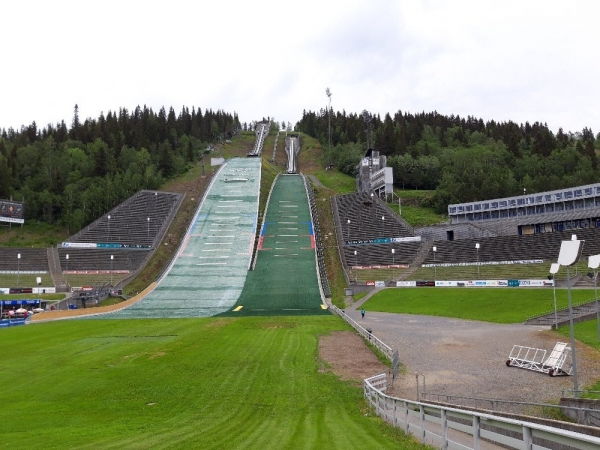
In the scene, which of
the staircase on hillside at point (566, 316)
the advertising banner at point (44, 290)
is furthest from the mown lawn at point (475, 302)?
the advertising banner at point (44, 290)

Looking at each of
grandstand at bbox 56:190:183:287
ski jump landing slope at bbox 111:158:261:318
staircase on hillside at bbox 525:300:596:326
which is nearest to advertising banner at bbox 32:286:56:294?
grandstand at bbox 56:190:183:287

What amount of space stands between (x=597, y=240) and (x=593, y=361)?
4294cm

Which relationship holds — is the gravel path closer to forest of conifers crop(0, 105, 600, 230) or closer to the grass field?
the grass field

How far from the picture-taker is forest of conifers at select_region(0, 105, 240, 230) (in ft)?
310

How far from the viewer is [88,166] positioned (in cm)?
11081

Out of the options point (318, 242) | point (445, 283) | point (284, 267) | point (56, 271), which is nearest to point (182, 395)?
point (445, 283)

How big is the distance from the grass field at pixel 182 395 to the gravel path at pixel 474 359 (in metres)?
3.84

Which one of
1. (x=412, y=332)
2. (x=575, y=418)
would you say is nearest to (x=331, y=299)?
(x=412, y=332)

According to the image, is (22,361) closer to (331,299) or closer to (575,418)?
(575,418)

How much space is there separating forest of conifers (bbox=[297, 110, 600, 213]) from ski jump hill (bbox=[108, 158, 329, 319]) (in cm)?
2806

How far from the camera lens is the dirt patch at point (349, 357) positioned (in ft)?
71.2

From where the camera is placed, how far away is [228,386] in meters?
18.9

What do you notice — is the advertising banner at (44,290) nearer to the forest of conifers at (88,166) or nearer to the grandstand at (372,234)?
the forest of conifers at (88,166)

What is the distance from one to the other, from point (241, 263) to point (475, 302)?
3335 cm
